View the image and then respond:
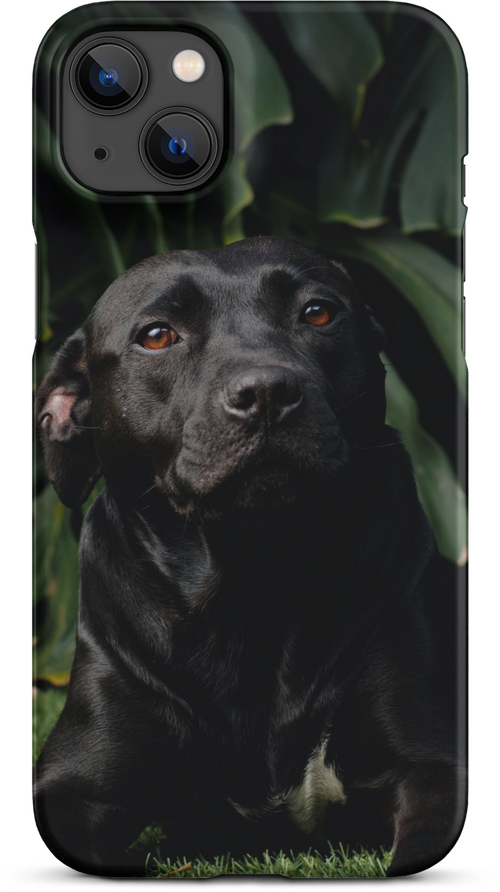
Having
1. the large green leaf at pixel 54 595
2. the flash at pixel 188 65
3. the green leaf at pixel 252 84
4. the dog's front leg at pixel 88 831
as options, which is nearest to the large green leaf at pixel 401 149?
the green leaf at pixel 252 84

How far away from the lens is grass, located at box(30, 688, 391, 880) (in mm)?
3633

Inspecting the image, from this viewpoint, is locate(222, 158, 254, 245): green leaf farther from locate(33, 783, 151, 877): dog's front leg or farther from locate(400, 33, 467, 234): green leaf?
locate(33, 783, 151, 877): dog's front leg

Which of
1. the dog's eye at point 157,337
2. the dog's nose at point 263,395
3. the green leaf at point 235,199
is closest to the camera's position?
the dog's nose at point 263,395

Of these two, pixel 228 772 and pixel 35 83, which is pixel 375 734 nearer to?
pixel 228 772

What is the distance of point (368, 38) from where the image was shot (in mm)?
3740

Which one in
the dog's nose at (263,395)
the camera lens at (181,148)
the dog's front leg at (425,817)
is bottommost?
the dog's front leg at (425,817)

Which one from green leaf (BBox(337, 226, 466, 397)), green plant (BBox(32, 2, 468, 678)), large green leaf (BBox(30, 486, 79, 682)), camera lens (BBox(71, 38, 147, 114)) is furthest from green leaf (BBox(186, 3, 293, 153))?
large green leaf (BBox(30, 486, 79, 682))

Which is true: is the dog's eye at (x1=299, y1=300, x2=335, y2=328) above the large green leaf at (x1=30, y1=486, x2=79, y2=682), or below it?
above

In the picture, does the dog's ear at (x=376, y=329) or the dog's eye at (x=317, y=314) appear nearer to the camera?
the dog's eye at (x=317, y=314)

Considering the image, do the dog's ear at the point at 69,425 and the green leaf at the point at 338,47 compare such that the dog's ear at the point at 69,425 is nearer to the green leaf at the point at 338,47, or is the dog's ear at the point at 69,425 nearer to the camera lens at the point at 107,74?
the camera lens at the point at 107,74

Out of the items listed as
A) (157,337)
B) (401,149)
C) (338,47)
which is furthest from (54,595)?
(338,47)

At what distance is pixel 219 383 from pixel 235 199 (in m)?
0.68

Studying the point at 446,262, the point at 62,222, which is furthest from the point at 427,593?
the point at 62,222

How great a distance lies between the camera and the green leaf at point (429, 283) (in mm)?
3738
